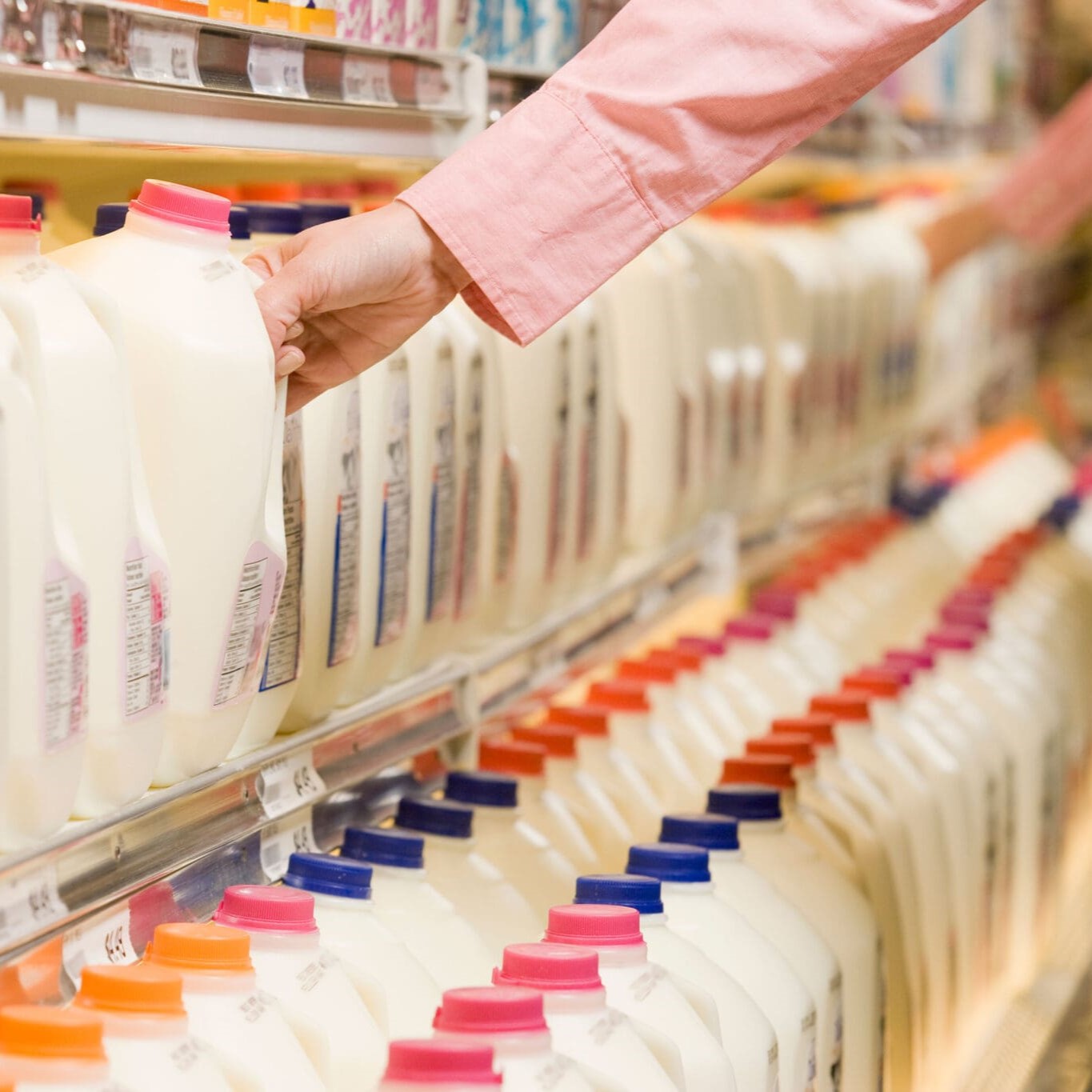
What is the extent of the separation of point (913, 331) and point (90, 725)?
3134 mm

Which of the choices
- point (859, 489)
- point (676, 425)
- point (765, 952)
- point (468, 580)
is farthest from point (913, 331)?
point (765, 952)

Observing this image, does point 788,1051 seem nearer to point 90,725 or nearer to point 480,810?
point 480,810

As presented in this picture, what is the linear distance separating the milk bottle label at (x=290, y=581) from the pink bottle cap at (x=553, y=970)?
338mm

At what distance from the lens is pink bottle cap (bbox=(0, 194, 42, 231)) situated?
110 centimetres

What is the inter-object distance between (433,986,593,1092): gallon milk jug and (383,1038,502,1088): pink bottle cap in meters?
0.05

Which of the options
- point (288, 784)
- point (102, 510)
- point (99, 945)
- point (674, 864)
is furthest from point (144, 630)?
point (674, 864)

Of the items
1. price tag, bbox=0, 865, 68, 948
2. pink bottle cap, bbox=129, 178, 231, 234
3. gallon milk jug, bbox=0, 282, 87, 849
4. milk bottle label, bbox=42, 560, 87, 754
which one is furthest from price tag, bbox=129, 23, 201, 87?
price tag, bbox=0, 865, 68, 948

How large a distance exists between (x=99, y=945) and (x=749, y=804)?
79cm

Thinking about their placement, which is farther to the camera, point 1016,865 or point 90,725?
point 1016,865

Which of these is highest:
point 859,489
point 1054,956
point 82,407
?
point 82,407

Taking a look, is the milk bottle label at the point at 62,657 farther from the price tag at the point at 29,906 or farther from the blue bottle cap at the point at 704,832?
the blue bottle cap at the point at 704,832

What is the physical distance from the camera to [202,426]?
1201 mm

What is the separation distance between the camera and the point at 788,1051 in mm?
1451

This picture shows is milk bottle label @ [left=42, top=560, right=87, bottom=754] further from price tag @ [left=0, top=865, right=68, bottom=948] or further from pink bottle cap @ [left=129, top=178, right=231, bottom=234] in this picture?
pink bottle cap @ [left=129, top=178, right=231, bottom=234]
